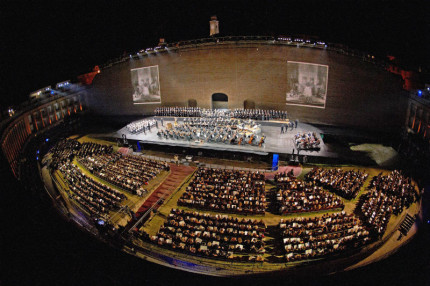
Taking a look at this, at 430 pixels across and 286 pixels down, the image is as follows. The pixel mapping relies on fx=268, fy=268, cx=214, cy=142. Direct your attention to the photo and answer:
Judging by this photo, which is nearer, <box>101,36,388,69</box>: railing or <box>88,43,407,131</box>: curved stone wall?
<box>101,36,388,69</box>: railing

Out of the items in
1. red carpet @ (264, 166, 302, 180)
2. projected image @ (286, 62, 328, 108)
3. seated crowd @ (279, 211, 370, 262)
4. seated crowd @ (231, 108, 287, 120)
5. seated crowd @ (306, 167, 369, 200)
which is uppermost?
projected image @ (286, 62, 328, 108)

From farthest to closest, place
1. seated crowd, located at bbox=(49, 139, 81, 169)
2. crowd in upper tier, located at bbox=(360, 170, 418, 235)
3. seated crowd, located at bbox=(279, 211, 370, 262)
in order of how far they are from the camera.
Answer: seated crowd, located at bbox=(49, 139, 81, 169) < crowd in upper tier, located at bbox=(360, 170, 418, 235) < seated crowd, located at bbox=(279, 211, 370, 262)

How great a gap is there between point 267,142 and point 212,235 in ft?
39.5

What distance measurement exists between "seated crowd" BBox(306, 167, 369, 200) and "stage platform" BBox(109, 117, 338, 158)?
2.53 metres

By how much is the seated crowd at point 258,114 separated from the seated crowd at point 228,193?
31.6 ft

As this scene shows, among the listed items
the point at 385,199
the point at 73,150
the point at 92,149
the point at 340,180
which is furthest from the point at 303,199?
the point at 73,150

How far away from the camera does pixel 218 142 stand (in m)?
23.8

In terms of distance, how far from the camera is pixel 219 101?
31.5 metres

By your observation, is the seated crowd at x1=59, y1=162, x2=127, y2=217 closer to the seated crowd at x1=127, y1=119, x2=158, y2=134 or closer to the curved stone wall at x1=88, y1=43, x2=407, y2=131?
the seated crowd at x1=127, y1=119, x2=158, y2=134

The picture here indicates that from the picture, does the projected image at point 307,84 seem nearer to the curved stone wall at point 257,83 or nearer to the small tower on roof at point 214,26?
the curved stone wall at point 257,83

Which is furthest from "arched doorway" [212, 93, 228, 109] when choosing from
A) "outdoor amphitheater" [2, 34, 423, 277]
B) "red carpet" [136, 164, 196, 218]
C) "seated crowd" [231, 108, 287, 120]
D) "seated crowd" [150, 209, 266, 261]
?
"seated crowd" [150, 209, 266, 261]

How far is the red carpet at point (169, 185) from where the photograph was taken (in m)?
17.0

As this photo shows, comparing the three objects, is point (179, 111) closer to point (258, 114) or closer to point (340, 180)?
point (258, 114)

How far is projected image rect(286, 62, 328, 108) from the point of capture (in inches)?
1037
